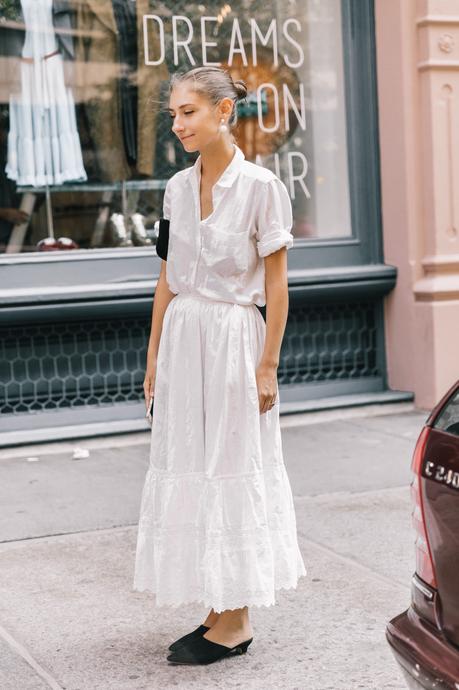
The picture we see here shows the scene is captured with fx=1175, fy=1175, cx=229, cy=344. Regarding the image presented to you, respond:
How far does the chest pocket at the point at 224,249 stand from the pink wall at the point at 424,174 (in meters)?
4.52

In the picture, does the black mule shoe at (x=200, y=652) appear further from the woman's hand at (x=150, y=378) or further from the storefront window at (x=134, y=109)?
the storefront window at (x=134, y=109)

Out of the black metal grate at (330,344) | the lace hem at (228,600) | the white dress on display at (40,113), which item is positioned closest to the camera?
the lace hem at (228,600)

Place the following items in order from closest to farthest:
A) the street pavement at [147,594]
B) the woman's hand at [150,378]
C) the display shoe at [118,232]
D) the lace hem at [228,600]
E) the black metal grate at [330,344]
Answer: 1. the lace hem at [228,600]
2. the street pavement at [147,594]
3. the woman's hand at [150,378]
4. the display shoe at [118,232]
5. the black metal grate at [330,344]

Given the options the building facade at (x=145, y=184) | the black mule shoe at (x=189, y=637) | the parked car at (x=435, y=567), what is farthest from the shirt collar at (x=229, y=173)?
the building facade at (x=145, y=184)

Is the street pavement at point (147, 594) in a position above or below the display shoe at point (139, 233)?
below

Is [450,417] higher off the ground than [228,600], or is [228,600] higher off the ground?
[450,417]

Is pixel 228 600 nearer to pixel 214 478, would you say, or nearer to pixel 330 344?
pixel 214 478

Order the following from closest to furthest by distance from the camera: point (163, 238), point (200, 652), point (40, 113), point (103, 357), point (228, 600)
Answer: point (228, 600), point (200, 652), point (163, 238), point (103, 357), point (40, 113)

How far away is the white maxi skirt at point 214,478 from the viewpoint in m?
3.99

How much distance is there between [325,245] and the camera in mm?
8688

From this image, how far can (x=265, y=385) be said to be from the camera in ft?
13.4

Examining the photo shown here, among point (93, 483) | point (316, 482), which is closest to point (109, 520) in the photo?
point (93, 483)

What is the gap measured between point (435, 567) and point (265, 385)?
1.32 m

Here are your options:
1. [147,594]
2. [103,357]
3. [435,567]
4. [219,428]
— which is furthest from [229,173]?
[103,357]
